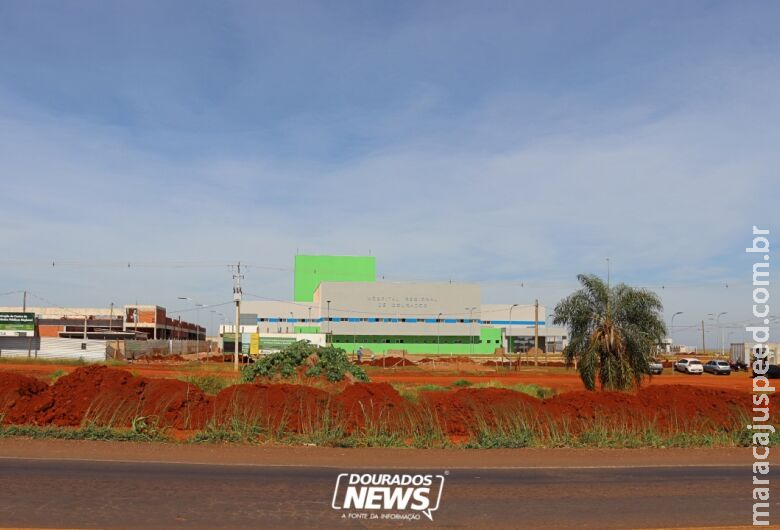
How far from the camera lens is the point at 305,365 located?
2770 centimetres

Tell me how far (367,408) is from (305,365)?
10519mm

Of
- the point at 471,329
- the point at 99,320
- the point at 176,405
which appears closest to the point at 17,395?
the point at 176,405

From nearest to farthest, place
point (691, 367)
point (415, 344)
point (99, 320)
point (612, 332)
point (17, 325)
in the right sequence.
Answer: point (612, 332)
point (17, 325)
point (691, 367)
point (415, 344)
point (99, 320)

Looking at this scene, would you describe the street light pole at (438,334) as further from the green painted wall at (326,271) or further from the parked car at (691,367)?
the parked car at (691,367)

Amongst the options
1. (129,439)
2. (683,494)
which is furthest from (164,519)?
(129,439)

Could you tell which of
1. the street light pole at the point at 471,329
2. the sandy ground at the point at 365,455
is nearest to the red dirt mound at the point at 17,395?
the sandy ground at the point at 365,455

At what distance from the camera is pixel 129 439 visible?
15.2 m

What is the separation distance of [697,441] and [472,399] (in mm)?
5529

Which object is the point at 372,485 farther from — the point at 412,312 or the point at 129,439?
the point at 412,312

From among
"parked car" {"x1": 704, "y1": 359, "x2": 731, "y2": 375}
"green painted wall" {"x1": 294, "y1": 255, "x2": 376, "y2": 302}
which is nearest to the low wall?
"parked car" {"x1": 704, "y1": 359, "x2": 731, "y2": 375}

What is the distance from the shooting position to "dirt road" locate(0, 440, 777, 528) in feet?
26.5

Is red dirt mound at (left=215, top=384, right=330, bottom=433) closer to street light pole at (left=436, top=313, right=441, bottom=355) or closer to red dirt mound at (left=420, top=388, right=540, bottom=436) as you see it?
red dirt mound at (left=420, top=388, right=540, bottom=436)

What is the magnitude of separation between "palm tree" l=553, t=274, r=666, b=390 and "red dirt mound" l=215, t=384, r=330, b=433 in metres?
11.9

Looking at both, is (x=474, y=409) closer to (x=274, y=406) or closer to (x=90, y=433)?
(x=274, y=406)
